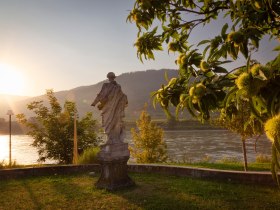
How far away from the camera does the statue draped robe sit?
328 inches

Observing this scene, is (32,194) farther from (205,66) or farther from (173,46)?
(205,66)

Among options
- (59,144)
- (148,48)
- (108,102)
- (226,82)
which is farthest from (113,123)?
(59,144)

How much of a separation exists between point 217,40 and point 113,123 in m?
6.03

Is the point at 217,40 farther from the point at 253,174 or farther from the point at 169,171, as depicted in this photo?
the point at 169,171

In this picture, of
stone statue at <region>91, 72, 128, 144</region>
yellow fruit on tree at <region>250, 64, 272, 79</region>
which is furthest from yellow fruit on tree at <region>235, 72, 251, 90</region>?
stone statue at <region>91, 72, 128, 144</region>

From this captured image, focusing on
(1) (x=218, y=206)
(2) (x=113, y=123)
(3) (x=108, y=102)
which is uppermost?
(3) (x=108, y=102)

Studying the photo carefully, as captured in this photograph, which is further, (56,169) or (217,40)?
(56,169)

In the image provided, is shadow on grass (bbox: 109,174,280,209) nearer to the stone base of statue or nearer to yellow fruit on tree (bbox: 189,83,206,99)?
the stone base of statue

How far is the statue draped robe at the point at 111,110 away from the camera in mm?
8336

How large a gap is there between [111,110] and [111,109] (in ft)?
0.09

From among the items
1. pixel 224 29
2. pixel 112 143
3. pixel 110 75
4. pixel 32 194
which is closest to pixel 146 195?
pixel 112 143

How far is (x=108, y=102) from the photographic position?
841 cm

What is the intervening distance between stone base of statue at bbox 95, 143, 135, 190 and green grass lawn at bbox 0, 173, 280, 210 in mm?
280

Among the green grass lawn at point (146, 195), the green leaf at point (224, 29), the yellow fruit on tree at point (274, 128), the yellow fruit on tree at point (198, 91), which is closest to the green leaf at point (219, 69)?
the yellow fruit on tree at point (198, 91)
